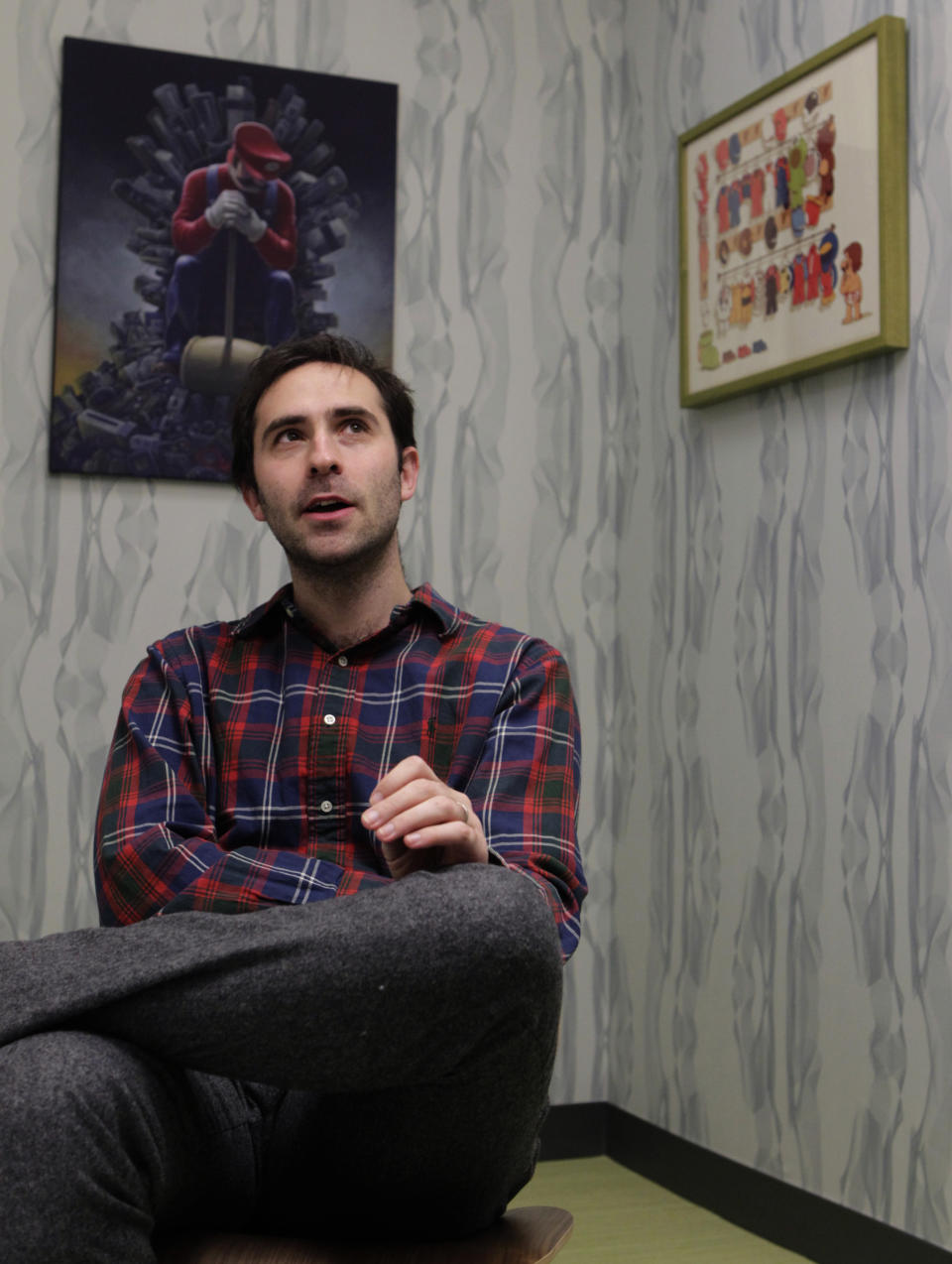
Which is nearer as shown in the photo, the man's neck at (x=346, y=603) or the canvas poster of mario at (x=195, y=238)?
the man's neck at (x=346, y=603)

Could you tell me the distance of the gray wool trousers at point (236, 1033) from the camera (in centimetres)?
110

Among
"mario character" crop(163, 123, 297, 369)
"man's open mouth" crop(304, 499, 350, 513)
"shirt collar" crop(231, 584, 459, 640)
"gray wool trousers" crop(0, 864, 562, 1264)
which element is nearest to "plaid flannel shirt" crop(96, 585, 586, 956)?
"shirt collar" crop(231, 584, 459, 640)

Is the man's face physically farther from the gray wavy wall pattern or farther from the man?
the gray wavy wall pattern

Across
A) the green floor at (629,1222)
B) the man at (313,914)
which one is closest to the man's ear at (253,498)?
the man at (313,914)

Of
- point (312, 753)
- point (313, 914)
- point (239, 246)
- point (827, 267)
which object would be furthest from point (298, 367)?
point (239, 246)

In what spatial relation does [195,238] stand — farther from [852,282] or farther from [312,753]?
[312,753]

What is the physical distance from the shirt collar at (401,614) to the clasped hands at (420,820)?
0.42 meters

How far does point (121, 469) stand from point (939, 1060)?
1734 mm

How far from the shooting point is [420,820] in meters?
1.27

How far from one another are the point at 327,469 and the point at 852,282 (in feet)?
3.55

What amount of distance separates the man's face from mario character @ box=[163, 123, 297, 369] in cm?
112

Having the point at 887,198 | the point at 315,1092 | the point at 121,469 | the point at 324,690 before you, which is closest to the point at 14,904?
the point at 121,469

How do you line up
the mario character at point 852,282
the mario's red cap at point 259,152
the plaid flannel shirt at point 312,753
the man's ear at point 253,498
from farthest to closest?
the mario's red cap at point 259,152 → the mario character at point 852,282 → the man's ear at point 253,498 → the plaid flannel shirt at point 312,753

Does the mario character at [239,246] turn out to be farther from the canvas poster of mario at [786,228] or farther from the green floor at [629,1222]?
the green floor at [629,1222]
